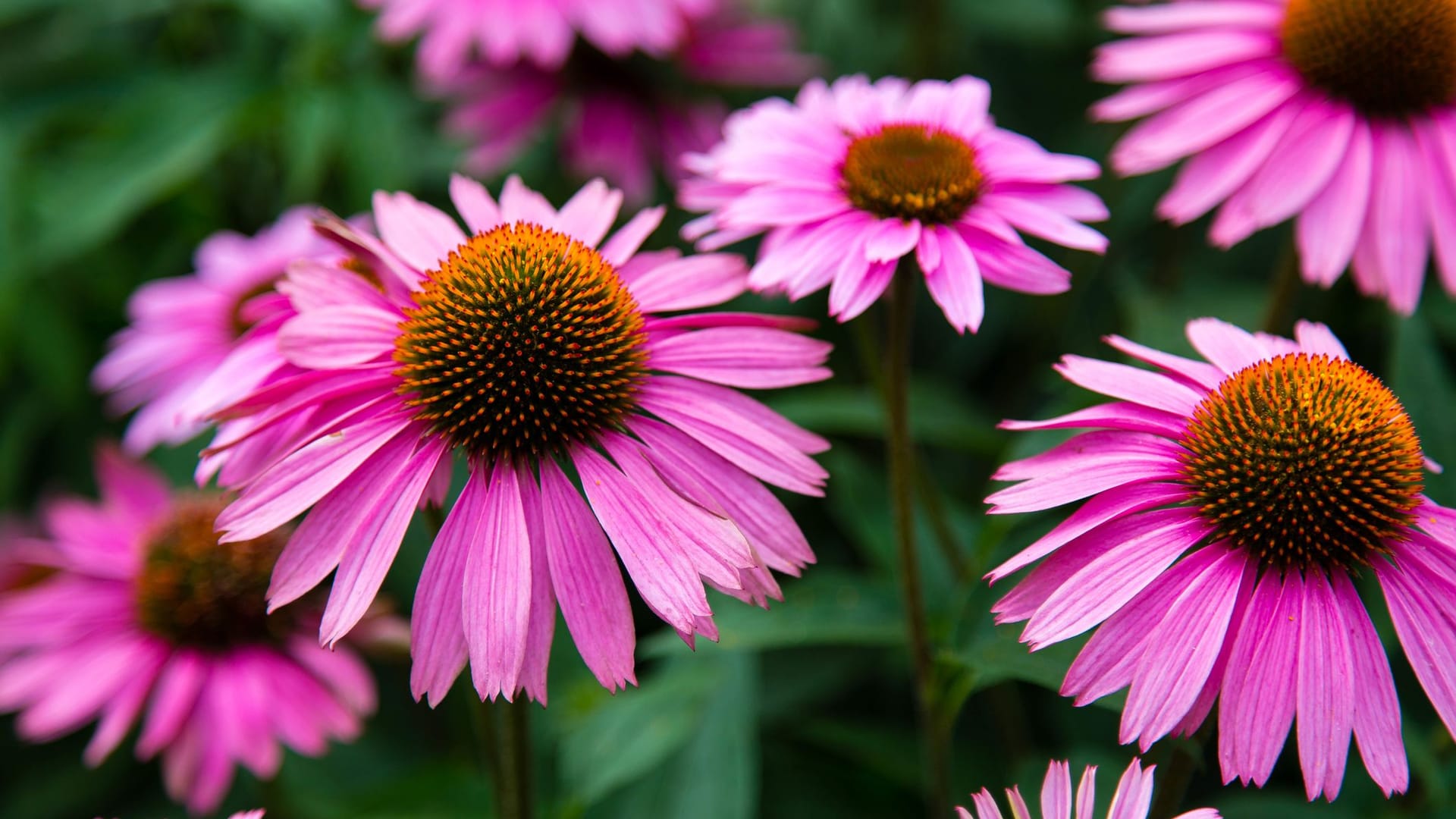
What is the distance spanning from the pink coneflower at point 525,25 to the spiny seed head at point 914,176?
0.81 m

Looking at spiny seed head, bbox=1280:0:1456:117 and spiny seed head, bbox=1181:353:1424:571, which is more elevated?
spiny seed head, bbox=1280:0:1456:117

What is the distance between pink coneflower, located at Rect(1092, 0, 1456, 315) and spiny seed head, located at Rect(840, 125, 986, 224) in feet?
1.01

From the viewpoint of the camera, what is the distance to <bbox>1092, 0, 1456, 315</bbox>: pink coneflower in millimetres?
1144

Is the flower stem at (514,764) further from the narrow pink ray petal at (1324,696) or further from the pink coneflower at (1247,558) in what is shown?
the narrow pink ray petal at (1324,696)

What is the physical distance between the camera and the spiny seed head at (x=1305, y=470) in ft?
2.70

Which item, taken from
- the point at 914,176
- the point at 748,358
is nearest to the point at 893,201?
the point at 914,176

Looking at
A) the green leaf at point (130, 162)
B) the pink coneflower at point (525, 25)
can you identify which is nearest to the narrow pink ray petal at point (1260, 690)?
the pink coneflower at point (525, 25)

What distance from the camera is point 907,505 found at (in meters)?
1.04

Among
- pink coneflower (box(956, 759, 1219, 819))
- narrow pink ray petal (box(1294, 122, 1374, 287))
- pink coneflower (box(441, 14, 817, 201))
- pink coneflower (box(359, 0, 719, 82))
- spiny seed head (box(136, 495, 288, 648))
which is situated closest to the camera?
pink coneflower (box(956, 759, 1219, 819))

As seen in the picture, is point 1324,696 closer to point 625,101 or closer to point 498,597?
point 498,597

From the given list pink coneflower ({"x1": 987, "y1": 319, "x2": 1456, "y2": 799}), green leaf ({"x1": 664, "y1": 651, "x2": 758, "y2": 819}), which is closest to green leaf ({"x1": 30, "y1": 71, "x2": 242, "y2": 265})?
green leaf ({"x1": 664, "y1": 651, "x2": 758, "y2": 819})

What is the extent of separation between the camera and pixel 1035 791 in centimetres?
111

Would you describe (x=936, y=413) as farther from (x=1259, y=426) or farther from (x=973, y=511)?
(x=1259, y=426)

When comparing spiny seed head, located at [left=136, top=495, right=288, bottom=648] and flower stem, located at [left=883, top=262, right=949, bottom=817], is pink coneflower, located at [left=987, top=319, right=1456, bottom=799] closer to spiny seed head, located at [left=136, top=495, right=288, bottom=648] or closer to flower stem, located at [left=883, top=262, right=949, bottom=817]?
flower stem, located at [left=883, top=262, right=949, bottom=817]
